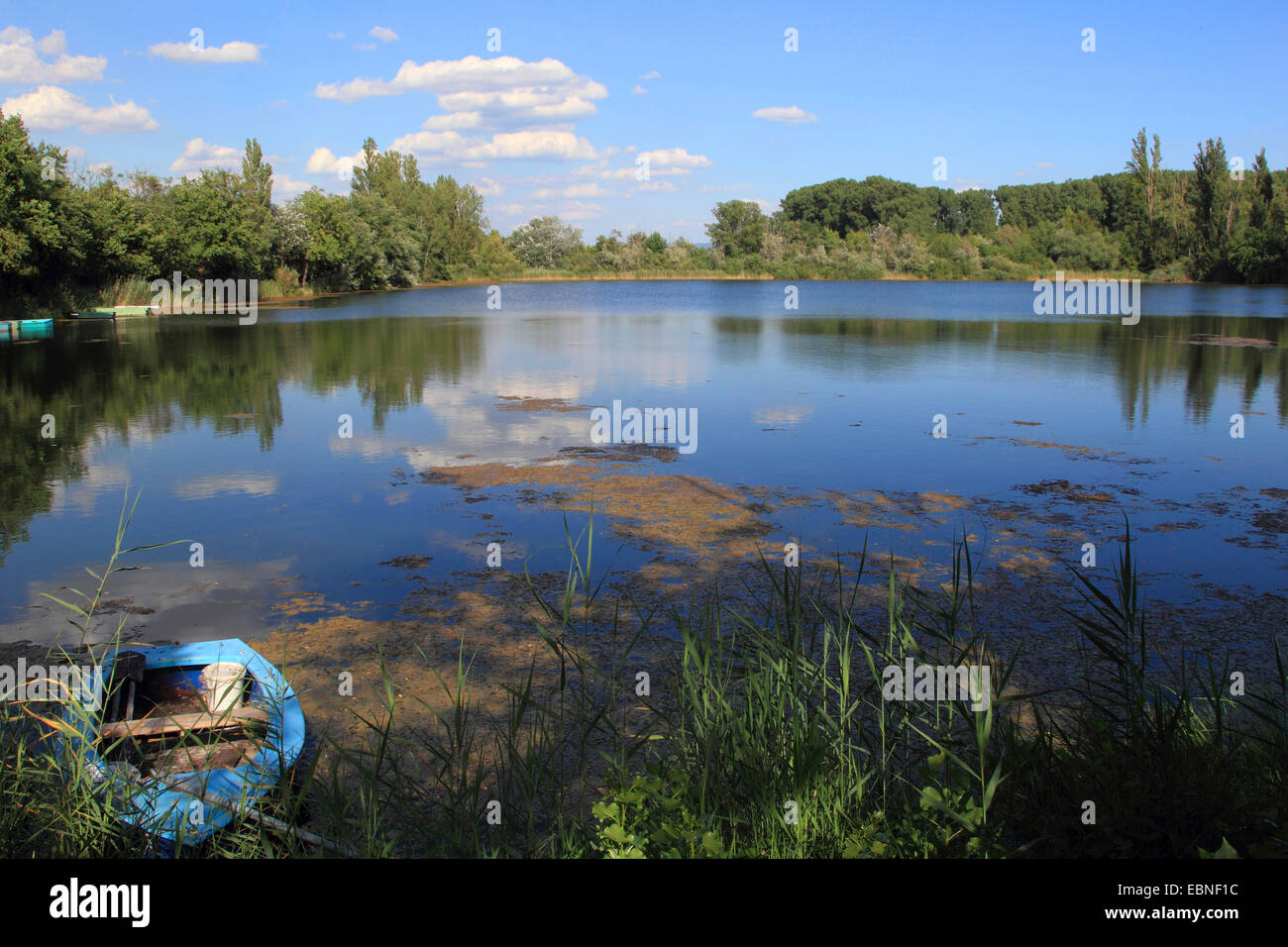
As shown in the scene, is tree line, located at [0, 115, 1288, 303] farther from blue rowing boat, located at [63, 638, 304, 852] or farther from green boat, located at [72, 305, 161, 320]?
blue rowing boat, located at [63, 638, 304, 852]

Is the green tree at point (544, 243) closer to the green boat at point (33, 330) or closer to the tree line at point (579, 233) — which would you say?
the tree line at point (579, 233)

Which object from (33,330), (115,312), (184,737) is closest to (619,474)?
(184,737)

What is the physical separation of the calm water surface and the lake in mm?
51

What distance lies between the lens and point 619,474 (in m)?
10.7

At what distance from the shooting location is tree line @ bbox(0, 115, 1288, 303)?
109ft

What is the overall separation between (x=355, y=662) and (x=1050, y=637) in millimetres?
4296

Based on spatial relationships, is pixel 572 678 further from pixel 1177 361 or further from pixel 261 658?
pixel 1177 361

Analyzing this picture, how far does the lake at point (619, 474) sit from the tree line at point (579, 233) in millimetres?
12018

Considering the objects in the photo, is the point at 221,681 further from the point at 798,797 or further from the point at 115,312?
the point at 115,312

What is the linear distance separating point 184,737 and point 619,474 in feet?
23.2

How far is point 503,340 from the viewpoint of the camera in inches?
1098

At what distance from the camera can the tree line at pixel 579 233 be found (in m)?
33.2

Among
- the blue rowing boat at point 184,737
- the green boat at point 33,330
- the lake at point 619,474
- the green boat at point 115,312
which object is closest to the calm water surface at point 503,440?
the lake at point 619,474


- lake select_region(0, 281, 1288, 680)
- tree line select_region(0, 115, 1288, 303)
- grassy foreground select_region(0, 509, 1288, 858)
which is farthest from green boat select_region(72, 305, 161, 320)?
grassy foreground select_region(0, 509, 1288, 858)
